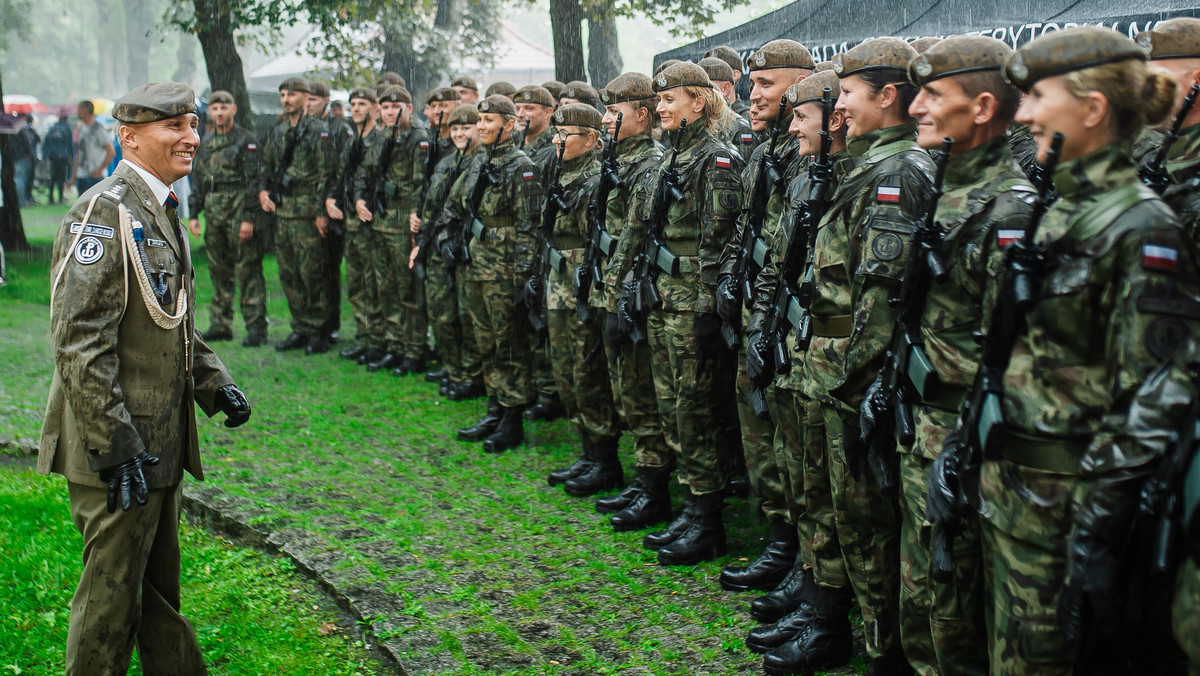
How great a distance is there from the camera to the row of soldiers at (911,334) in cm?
219

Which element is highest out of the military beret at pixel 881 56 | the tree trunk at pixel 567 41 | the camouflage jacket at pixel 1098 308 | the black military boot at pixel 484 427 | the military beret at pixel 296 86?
the tree trunk at pixel 567 41

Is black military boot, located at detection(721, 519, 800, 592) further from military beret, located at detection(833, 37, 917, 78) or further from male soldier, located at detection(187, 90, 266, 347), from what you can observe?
male soldier, located at detection(187, 90, 266, 347)

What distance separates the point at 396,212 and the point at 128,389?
587 cm

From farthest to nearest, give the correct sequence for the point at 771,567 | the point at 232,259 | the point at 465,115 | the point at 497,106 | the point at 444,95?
the point at 232,259 < the point at 444,95 < the point at 465,115 < the point at 497,106 < the point at 771,567

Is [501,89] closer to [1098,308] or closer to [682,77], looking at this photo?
[682,77]

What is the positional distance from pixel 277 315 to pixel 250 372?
3.26 meters

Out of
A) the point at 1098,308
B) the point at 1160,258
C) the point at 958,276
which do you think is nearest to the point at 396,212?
the point at 958,276

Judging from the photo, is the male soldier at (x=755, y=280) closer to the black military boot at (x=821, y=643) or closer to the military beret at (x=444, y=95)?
the black military boot at (x=821, y=643)

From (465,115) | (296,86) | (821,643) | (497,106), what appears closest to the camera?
(821,643)

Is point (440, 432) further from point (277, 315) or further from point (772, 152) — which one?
point (277, 315)

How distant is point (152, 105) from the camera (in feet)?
11.3

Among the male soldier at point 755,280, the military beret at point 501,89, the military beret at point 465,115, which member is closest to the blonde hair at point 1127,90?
the male soldier at point 755,280

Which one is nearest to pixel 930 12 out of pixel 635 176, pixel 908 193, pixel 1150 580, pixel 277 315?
pixel 635 176

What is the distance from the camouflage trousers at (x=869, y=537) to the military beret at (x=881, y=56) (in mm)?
1169
